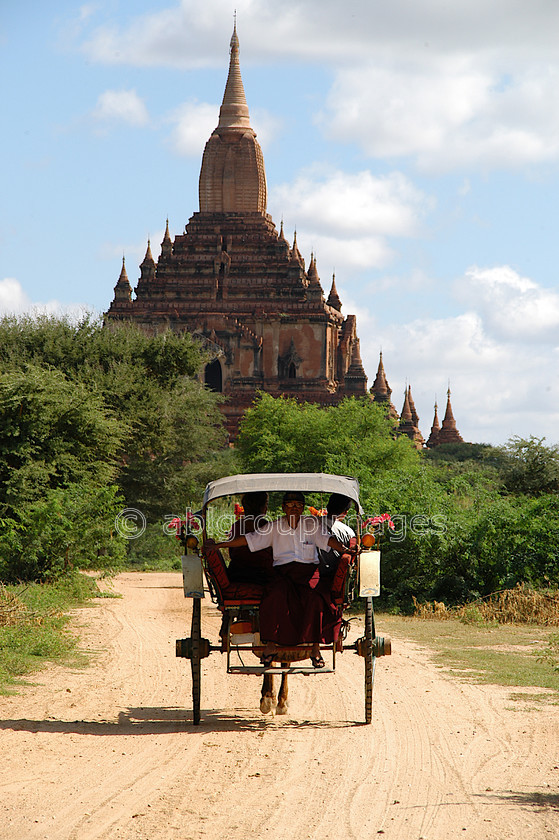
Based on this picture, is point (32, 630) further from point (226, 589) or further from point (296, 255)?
point (296, 255)

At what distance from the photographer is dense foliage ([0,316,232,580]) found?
687 inches

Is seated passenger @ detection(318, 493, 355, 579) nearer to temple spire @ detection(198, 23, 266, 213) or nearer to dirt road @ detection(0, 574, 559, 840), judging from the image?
dirt road @ detection(0, 574, 559, 840)

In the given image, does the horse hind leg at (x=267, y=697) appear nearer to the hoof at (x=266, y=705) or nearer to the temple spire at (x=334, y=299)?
the hoof at (x=266, y=705)

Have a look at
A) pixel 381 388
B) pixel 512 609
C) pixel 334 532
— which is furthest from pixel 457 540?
pixel 381 388

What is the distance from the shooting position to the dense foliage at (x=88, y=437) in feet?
57.2

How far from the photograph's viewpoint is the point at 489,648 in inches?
483

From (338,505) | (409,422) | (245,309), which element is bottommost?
(338,505)

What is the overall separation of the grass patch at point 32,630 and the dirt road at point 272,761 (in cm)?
31

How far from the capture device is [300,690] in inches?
363

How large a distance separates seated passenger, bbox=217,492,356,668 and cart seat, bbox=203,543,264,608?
4.7 inches

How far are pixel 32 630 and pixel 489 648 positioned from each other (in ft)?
15.8

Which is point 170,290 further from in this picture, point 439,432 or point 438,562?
point 438,562

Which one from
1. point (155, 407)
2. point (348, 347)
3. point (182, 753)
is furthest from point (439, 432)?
point (182, 753)

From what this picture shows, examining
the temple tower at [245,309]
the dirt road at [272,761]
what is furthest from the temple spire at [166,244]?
the dirt road at [272,761]
